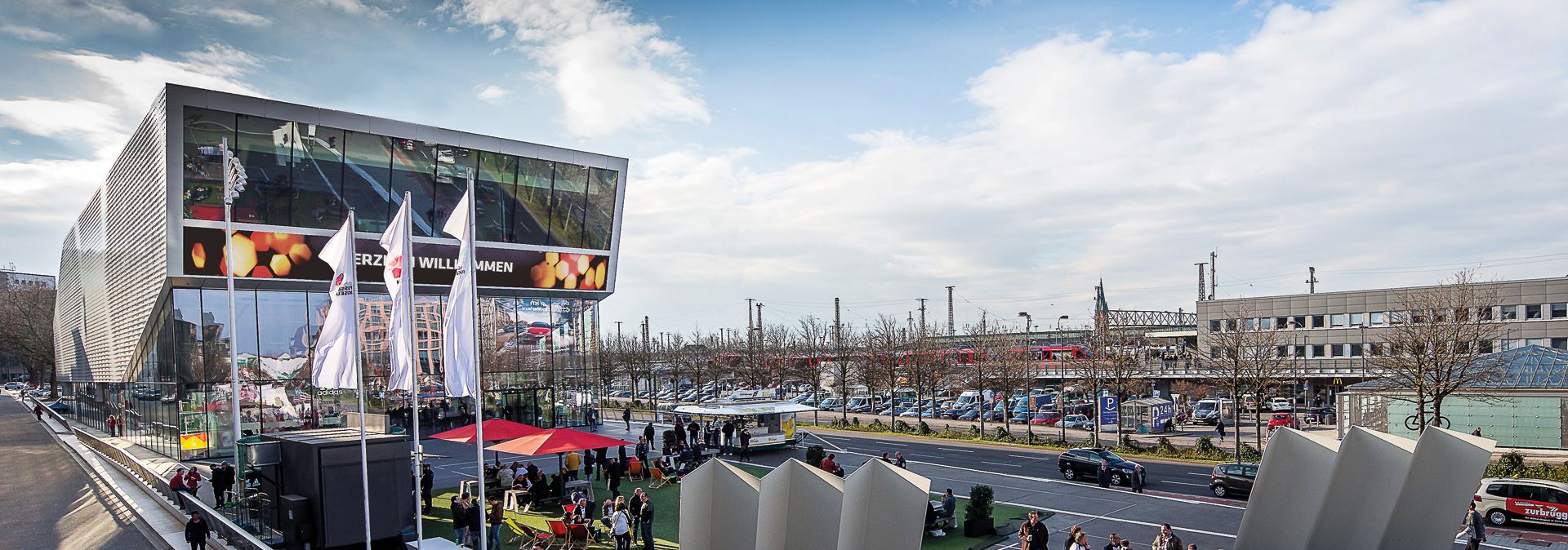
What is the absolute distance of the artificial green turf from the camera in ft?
66.0

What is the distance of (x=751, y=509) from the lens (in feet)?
38.6

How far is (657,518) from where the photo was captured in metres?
23.2

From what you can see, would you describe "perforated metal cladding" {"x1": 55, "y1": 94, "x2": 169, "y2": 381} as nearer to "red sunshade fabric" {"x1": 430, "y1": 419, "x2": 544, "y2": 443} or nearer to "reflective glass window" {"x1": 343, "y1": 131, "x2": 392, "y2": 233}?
"reflective glass window" {"x1": 343, "y1": 131, "x2": 392, "y2": 233}

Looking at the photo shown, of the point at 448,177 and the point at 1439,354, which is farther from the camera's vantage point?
the point at 448,177

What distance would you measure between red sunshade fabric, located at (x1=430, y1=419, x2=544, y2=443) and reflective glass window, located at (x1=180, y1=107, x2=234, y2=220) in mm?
14895

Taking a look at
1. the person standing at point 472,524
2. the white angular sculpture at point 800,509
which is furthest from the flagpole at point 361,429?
the white angular sculpture at point 800,509

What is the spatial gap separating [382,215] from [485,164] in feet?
16.1

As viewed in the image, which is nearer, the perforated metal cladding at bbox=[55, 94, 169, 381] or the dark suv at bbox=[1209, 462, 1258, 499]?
the dark suv at bbox=[1209, 462, 1258, 499]

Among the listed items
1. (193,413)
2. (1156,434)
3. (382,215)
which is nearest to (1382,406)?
(1156,434)

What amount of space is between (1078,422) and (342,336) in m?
41.8

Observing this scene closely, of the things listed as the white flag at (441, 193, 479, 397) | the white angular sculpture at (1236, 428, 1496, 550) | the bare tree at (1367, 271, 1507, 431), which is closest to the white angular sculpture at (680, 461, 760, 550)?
the white flag at (441, 193, 479, 397)

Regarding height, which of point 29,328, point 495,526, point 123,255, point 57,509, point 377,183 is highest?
point 377,183

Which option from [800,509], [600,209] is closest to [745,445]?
[600,209]

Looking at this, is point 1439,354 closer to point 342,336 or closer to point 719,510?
point 719,510
